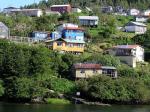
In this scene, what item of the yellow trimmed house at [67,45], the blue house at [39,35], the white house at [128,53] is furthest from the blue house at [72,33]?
the white house at [128,53]

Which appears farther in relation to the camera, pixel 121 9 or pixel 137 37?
pixel 121 9

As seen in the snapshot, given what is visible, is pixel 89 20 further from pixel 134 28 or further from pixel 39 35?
pixel 39 35

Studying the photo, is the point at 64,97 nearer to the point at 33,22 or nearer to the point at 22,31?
the point at 22,31

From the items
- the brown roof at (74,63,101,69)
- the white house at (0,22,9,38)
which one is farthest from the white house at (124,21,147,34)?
the brown roof at (74,63,101,69)

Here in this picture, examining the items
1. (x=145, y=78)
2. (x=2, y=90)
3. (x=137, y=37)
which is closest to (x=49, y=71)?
(x=2, y=90)

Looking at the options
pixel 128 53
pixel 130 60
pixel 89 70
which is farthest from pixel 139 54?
pixel 89 70

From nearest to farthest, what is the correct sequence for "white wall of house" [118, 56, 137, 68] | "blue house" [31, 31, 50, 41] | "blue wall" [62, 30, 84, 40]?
"white wall of house" [118, 56, 137, 68] < "blue house" [31, 31, 50, 41] < "blue wall" [62, 30, 84, 40]

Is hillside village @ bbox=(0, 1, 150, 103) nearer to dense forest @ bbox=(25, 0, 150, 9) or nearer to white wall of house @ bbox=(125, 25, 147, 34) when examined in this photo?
white wall of house @ bbox=(125, 25, 147, 34)

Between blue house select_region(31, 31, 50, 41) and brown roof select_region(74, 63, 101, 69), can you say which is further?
blue house select_region(31, 31, 50, 41)
